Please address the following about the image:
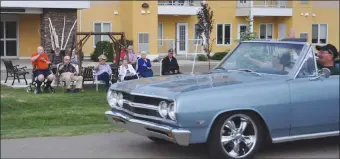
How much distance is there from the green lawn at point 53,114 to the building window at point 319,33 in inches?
1217

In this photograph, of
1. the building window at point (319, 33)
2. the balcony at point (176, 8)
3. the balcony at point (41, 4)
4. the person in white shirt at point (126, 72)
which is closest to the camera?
the person in white shirt at point (126, 72)

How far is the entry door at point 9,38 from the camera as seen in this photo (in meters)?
33.5

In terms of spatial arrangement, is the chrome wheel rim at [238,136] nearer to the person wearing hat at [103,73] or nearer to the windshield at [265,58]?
the windshield at [265,58]

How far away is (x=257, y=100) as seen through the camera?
7344 mm

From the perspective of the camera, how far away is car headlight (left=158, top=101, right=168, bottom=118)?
7.10 meters

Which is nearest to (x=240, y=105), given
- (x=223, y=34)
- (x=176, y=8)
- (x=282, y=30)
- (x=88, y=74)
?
(x=88, y=74)

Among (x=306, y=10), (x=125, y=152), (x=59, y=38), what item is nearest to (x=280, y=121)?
(x=125, y=152)

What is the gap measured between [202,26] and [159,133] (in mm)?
12015

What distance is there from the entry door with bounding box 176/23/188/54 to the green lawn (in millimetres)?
23939

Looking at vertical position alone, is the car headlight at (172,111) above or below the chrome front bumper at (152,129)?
above

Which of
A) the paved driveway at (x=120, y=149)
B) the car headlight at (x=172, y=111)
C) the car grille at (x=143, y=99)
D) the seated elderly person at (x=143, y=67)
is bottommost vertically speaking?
the paved driveway at (x=120, y=149)

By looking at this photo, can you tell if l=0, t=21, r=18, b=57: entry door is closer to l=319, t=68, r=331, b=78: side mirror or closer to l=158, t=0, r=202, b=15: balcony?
l=158, t=0, r=202, b=15: balcony

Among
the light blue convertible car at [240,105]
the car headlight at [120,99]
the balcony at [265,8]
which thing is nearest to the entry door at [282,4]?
the balcony at [265,8]

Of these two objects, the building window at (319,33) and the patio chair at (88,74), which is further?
the building window at (319,33)
